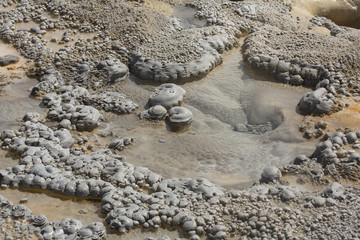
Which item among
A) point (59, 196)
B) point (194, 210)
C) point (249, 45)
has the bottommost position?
point (59, 196)

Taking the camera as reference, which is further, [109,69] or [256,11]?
[256,11]

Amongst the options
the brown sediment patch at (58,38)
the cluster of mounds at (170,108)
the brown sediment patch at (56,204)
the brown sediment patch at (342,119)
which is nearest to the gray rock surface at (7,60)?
the brown sediment patch at (58,38)

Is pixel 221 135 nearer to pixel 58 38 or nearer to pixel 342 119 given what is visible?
Result: pixel 342 119

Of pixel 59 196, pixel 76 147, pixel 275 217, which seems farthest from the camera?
pixel 76 147

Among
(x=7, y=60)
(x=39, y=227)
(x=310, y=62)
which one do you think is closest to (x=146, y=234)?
(x=39, y=227)

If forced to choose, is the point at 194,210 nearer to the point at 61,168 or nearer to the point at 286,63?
the point at 61,168

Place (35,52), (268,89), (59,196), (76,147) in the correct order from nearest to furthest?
(59,196), (76,147), (268,89), (35,52)

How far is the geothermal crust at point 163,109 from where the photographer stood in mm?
2814

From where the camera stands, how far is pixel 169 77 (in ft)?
14.3

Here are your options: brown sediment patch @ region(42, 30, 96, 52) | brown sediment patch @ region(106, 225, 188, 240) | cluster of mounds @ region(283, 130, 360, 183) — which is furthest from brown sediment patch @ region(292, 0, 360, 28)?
brown sediment patch @ region(106, 225, 188, 240)

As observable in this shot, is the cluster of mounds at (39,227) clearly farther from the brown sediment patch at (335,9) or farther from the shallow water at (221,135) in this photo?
the brown sediment patch at (335,9)

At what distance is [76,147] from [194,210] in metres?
1.14

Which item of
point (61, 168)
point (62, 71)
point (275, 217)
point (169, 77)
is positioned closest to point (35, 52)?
point (62, 71)

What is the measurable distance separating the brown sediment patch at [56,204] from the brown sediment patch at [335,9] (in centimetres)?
391
